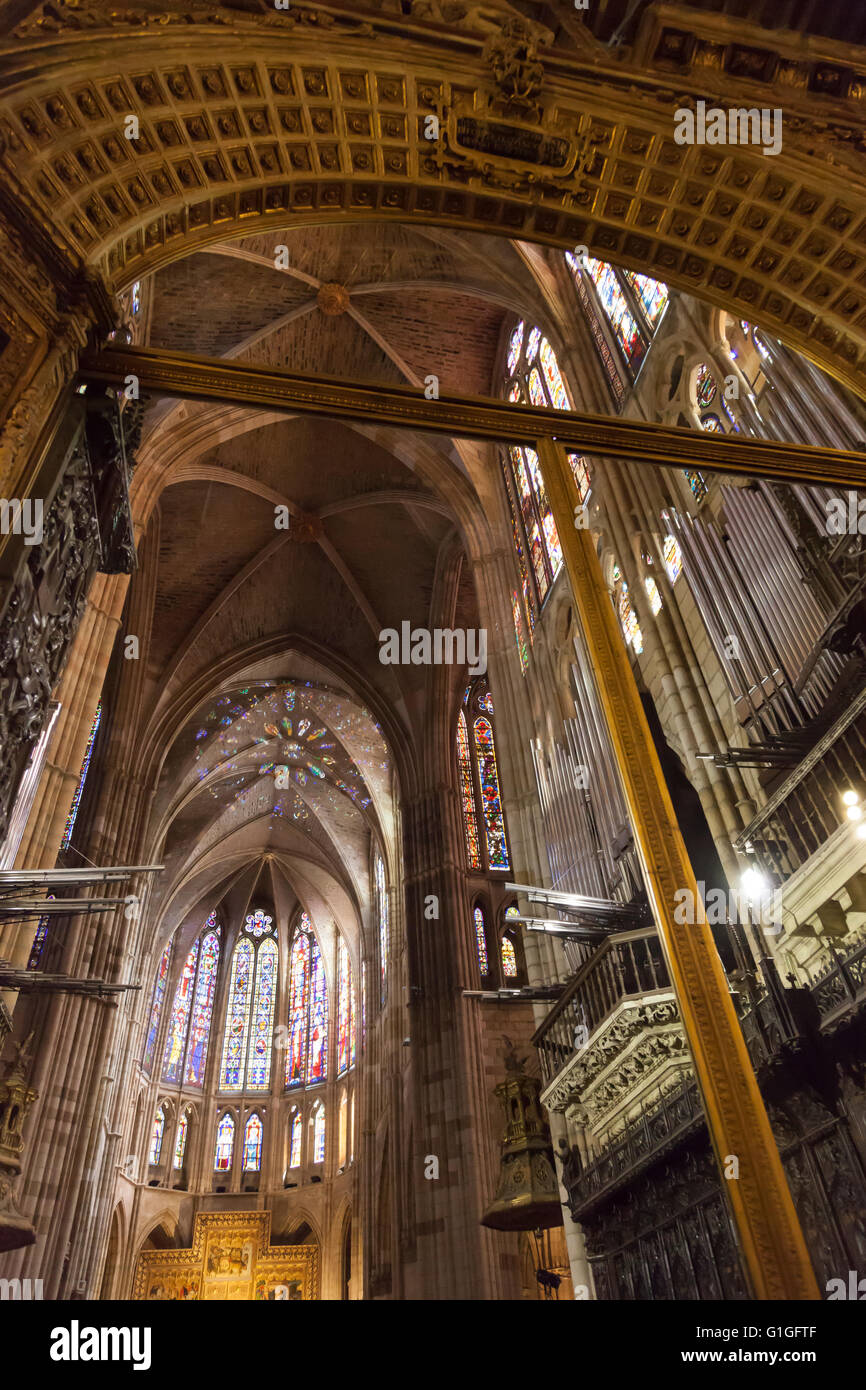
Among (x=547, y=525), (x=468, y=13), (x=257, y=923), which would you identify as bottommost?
(x=468, y=13)

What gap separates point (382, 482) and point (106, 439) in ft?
50.1

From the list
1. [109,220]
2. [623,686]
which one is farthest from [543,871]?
[109,220]

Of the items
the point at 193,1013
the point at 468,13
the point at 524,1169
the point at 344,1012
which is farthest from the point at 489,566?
the point at 193,1013

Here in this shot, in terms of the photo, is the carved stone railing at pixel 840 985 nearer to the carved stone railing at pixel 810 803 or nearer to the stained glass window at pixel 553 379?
the carved stone railing at pixel 810 803

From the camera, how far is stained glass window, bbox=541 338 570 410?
44.0 ft

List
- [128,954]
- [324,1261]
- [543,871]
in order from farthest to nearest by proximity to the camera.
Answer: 1. [324,1261]
2. [128,954]
3. [543,871]

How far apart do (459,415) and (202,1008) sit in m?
28.4

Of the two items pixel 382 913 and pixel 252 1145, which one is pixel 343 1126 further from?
pixel 382 913

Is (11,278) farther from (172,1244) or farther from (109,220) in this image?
(172,1244)

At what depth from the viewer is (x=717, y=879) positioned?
27.3 feet

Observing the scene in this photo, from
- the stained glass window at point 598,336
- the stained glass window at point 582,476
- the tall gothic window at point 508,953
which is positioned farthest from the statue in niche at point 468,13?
the tall gothic window at point 508,953

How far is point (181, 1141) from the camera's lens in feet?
88.0

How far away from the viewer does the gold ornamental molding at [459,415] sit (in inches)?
174

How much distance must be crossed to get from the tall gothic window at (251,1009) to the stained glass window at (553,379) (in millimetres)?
23318
